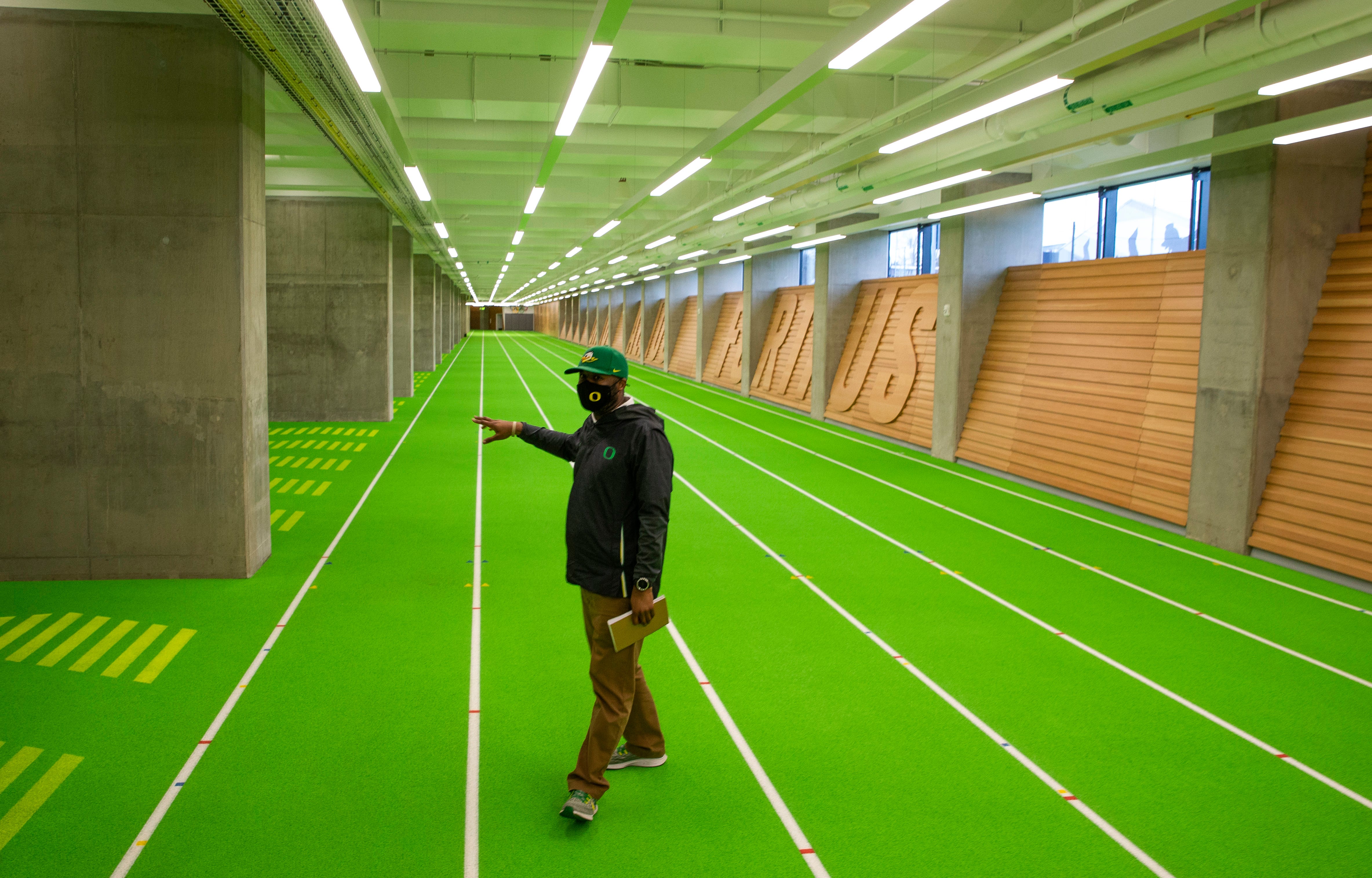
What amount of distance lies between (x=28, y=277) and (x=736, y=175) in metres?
13.0

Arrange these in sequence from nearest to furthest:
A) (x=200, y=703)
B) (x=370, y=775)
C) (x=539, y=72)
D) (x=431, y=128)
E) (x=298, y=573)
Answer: (x=370, y=775) < (x=200, y=703) < (x=298, y=573) < (x=539, y=72) < (x=431, y=128)

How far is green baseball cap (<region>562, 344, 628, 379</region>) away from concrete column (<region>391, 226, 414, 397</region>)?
2134 centimetres

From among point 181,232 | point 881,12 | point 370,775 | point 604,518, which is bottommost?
point 370,775

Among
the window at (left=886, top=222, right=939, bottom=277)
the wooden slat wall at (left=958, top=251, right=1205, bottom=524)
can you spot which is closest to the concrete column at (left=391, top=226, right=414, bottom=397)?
the window at (left=886, top=222, right=939, bottom=277)

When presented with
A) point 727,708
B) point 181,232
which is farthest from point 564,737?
point 181,232

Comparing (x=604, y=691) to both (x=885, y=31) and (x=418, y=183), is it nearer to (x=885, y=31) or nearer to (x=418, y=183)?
(x=885, y=31)

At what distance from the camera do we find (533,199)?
1565cm

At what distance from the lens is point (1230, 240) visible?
1034 cm

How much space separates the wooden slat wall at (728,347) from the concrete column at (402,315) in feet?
33.6

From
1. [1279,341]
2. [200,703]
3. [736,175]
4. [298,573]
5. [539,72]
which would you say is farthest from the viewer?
[736,175]

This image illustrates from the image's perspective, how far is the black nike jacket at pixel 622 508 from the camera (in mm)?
4383

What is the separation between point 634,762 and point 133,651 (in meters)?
4.05

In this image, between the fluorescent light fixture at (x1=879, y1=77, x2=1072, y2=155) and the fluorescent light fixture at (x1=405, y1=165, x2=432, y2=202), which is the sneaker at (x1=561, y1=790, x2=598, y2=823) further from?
the fluorescent light fixture at (x1=405, y1=165, x2=432, y2=202)

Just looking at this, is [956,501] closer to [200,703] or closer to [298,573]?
[298,573]
